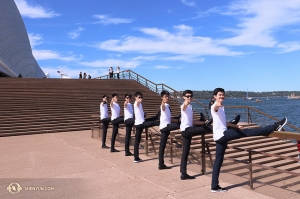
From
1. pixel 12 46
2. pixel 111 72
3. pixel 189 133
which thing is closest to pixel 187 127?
pixel 189 133

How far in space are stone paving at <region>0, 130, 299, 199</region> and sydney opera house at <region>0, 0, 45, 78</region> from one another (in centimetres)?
2785

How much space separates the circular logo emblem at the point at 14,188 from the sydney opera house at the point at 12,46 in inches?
1158

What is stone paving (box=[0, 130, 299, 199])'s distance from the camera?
4434mm

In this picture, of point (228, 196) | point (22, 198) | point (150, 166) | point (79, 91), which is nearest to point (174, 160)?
point (150, 166)

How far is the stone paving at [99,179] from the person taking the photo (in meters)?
4.43

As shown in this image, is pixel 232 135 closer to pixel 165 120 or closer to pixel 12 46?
pixel 165 120

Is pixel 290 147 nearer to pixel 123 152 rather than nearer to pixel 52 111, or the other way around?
pixel 123 152

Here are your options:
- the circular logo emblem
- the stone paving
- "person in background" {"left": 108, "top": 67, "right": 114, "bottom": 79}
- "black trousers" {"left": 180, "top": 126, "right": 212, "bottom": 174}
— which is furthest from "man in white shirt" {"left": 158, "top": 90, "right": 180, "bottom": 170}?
"person in background" {"left": 108, "top": 67, "right": 114, "bottom": 79}

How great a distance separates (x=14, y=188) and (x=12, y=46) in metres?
39.4

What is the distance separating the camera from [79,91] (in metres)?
19.2

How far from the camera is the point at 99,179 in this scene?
17.4 ft

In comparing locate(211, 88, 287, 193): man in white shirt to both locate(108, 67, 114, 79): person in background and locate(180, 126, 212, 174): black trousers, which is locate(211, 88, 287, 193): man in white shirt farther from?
locate(108, 67, 114, 79): person in background

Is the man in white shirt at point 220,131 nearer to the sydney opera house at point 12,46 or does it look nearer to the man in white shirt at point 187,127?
the man in white shirt at point 187,127

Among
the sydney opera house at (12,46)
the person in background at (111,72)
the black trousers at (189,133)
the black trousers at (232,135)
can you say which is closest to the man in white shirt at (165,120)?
the black trousers at (189,133)
